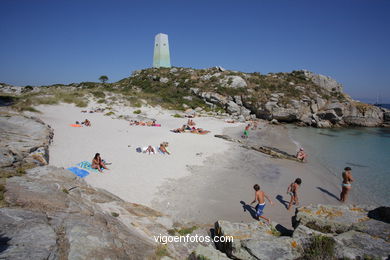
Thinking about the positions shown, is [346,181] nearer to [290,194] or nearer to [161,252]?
[290,194]

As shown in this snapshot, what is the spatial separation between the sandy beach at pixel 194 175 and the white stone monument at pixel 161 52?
121 feet

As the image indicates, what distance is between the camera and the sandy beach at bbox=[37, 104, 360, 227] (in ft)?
23.4

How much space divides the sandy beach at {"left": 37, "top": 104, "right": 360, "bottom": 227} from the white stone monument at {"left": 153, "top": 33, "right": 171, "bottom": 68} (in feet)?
121

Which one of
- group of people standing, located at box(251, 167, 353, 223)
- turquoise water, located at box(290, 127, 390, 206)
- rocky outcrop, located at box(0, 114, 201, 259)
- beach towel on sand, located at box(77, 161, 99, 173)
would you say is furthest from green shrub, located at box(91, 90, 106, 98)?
group of people standing, located at box(251, 167, 353, 223)

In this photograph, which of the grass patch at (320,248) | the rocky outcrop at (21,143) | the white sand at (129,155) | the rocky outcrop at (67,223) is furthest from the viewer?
the white sand at (129,155)

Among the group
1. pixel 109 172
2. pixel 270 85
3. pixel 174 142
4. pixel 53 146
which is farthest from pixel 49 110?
pixel 270 85

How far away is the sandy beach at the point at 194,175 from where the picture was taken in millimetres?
7145

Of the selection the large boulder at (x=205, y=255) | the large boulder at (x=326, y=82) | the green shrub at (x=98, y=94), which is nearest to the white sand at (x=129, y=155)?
the large boulder at (x=205, y=255)

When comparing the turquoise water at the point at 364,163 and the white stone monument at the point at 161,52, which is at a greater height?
the white stone monument at the point at 161,52

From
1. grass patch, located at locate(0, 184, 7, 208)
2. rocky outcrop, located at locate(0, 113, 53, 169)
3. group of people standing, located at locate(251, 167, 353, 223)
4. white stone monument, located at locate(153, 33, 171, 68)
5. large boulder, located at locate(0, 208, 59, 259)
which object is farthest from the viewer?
white stone monument, located at locate(153, 33, 171, 68)

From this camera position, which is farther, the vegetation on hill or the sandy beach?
the vegetation on hill

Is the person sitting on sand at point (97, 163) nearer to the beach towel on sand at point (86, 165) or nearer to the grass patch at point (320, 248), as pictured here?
the beach towel on sand at point (86, 165)

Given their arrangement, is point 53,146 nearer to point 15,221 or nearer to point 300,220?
point 15,221

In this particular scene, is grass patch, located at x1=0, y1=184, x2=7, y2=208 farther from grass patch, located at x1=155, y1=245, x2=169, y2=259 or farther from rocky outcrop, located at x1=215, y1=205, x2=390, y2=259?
rocky outcrop, located at x1=215, y1=205, x2=390, y2=259
